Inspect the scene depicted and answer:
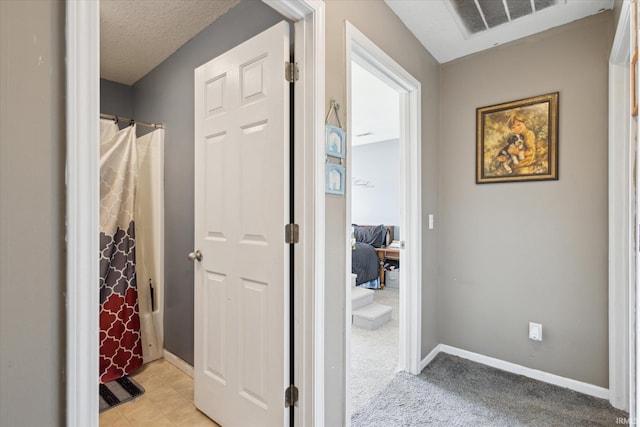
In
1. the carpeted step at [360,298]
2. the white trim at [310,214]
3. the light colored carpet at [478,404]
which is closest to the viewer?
the white trim at [310,214]

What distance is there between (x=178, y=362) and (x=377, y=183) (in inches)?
198

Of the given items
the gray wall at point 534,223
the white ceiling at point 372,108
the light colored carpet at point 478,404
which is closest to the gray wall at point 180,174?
the white ceiling at point 372,108

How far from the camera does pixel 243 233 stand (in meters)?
1.60

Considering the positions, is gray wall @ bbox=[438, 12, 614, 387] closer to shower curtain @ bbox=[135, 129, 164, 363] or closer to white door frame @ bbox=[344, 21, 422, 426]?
white door frame @ bbox=[344, 21, 422, 426]

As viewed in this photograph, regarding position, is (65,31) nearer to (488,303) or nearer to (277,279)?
(277,279)

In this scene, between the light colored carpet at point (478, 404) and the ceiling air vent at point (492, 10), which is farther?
the ceiling air vent at point (492, 10)

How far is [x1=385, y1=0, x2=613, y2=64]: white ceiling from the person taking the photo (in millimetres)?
1918

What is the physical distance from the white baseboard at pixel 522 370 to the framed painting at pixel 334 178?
5.46 ft

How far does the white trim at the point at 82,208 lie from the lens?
684 mm

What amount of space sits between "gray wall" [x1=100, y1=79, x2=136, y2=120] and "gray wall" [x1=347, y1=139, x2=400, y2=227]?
413 centimetres

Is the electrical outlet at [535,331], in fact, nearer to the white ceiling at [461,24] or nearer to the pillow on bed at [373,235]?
the white ceiling at [461,24]

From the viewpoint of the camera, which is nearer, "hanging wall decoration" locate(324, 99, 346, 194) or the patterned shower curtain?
"hanging wall decoration" locate(324, 99, 346, 194)

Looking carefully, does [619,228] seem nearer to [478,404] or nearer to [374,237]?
[478,404]

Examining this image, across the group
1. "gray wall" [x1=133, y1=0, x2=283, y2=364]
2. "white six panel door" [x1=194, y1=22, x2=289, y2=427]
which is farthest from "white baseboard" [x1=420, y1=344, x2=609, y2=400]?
"gray wall" [x1=133, y1=0, x2=283, y2=364]
